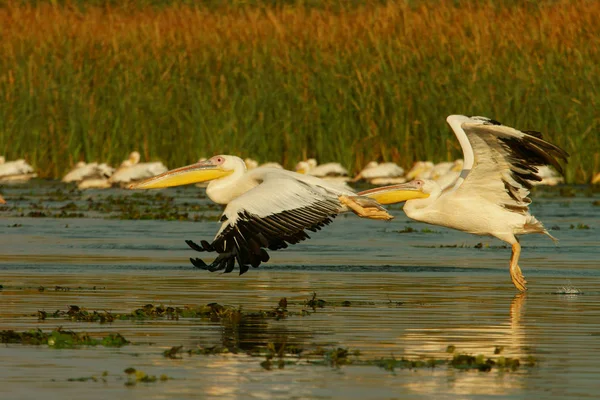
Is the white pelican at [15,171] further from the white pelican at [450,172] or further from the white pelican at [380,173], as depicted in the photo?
the white pelican at [450,172]

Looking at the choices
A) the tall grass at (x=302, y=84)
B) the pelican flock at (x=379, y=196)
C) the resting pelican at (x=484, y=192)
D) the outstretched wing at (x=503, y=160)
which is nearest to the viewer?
the pelican flock at (x=379, y=196)

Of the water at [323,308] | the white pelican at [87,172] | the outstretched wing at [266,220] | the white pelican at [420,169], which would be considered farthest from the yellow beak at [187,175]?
the white pelican at [87,172]

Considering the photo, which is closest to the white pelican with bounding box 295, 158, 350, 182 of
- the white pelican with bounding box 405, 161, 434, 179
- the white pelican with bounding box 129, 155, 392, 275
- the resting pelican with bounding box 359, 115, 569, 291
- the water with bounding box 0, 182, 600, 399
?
the white pelican with bounding box 405, 161, 434, 179

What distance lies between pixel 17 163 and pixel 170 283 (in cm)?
1008

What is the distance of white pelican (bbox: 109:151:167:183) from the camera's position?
1942 cm

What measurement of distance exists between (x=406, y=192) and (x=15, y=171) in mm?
10216

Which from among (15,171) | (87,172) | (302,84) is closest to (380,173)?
(302,84)

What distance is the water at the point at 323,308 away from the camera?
20.4 feet

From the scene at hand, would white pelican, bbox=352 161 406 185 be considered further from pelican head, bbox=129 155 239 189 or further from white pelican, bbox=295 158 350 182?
pelican head, bbox=129 155 239 189

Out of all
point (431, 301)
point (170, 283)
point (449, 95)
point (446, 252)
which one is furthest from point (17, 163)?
point (431, 301)

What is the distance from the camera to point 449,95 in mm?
18641

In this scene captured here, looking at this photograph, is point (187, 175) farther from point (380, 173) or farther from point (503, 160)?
point (380, 173)

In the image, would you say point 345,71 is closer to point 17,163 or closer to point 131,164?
point 131,164

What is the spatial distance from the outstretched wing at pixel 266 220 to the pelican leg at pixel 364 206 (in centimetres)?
11
